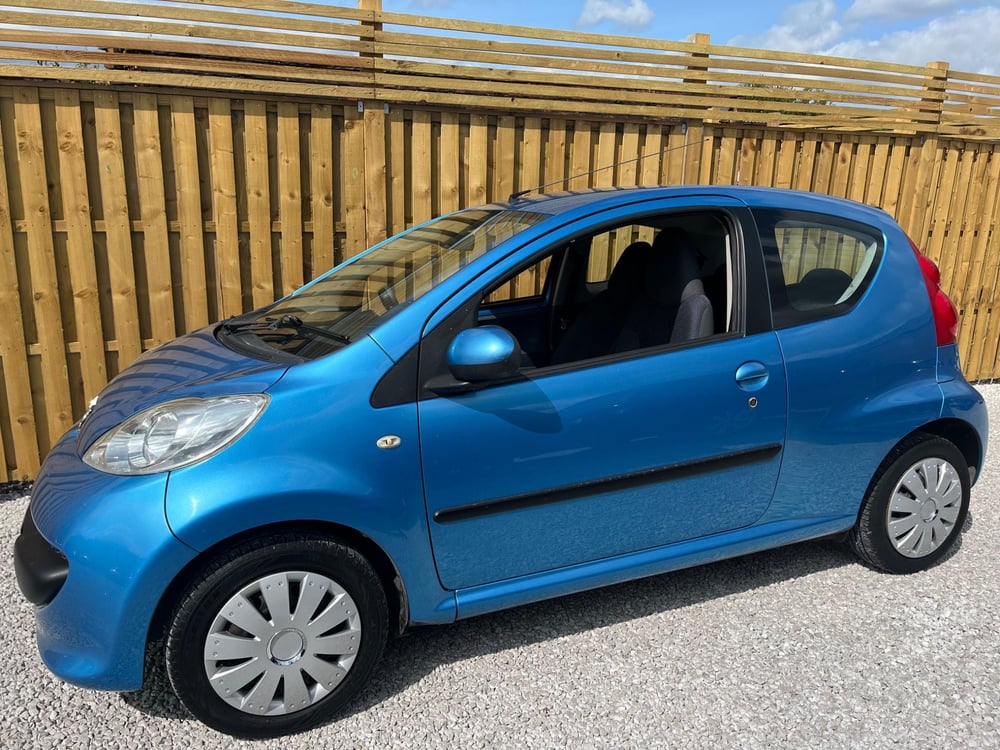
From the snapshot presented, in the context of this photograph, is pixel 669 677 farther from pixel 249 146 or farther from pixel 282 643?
pixel 249 146

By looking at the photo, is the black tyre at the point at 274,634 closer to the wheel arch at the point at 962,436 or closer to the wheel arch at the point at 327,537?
the wheel arch at the point at 327,537

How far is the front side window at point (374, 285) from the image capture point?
2719mm

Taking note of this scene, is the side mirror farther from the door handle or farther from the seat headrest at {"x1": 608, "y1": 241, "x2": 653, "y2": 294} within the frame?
the seat headrest at {"x1": 608, "y1": 241, "x2": 653, "y2": 294}

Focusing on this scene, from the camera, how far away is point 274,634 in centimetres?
238

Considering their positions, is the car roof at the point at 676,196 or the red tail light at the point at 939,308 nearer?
the car roof at the point at 676,196

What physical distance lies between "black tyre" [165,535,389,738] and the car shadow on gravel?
0.79 feet

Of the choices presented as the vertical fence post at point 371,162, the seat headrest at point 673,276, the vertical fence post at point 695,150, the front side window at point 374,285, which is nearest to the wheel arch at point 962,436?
the seat headrest at point 673,276

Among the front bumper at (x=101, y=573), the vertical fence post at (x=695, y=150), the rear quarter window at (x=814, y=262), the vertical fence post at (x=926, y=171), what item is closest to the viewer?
the front bumper at (x=101, y=573)

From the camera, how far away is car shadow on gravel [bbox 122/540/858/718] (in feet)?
9.04

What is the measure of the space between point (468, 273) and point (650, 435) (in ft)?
2.80

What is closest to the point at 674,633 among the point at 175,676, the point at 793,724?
the point at 793,724

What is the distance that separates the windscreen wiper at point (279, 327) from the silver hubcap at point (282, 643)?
31.8 inches

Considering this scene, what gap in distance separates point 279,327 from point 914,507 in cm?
280

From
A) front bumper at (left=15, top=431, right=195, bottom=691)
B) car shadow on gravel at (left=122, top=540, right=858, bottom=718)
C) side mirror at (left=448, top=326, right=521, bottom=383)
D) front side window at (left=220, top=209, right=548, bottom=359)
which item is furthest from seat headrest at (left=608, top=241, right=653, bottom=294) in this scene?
front bumper at (left=15, top=431, right=195, bottom=691)
